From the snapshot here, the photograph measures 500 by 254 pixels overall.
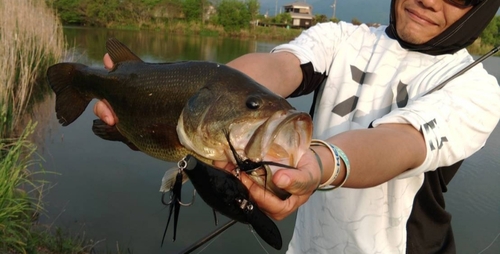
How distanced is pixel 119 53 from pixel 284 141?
1.24 metres

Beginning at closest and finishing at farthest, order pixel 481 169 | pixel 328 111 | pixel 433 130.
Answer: pixel 433 130 < pixel 328 111 < pixel 481 169

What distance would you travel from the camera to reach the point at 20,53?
25.0ft

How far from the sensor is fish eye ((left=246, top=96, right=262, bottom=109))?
133 centimetres

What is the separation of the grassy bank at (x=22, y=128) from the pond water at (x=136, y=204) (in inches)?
14.7

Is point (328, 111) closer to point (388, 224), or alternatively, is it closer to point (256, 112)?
point (388, 224)

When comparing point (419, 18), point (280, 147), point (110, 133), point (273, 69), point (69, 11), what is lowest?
point (110, 133)

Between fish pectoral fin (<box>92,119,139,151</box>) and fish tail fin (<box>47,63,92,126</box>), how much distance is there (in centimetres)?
20

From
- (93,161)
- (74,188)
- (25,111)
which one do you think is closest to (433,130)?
(74,188)

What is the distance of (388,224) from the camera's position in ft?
6.52

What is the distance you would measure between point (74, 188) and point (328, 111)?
4874 mm

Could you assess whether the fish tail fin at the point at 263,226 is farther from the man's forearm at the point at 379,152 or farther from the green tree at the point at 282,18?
the green tree at the point at 282,18

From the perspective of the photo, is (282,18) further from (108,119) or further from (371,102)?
(108,119)

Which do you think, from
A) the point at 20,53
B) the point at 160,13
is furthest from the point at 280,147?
the point at 160,13

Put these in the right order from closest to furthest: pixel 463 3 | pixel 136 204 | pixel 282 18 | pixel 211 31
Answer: pixel 463 3, pixel 136 204, pixel 211 31, pixel 282 18
